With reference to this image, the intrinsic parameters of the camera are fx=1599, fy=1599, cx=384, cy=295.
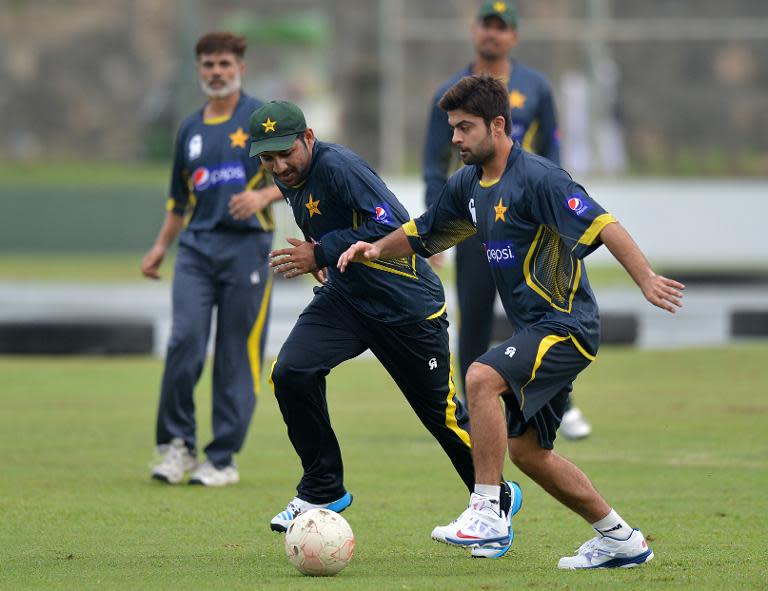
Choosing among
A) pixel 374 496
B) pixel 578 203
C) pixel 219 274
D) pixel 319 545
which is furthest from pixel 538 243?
pixel 219 274

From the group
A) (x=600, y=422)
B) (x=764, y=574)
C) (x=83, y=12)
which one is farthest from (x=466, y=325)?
(x=83, y=12)

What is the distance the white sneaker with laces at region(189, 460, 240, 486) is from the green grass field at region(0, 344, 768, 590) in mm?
103

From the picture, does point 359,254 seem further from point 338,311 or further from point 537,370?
point 537,370

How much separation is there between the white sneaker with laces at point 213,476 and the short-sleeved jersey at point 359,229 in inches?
74.7

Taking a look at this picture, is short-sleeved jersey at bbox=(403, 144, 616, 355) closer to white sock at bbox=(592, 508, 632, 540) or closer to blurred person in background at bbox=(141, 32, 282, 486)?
white sock at bbox=(592, 508, 632, 540)

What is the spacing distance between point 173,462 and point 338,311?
2.00 m

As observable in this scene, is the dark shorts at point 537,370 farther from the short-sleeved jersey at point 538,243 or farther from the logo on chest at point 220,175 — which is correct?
the logo on chest at point 220,175

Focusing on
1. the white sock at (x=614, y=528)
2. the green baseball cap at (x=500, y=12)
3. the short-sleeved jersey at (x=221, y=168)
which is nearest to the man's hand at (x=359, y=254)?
the white sock at (x=614, y=528)

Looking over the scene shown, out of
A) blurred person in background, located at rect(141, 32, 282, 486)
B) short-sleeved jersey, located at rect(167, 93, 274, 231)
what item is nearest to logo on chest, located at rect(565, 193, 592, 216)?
blurred person in background, located at rect(141, 32, 282, 486)

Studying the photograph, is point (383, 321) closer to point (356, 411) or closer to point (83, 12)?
point (356, 411)

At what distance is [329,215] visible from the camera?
7047 millimetres

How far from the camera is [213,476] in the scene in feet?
28.2

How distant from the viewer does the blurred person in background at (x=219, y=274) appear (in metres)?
8.65

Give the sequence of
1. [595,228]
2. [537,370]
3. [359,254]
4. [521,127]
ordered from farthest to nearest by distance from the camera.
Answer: [521,127] → [359,254] → [537,370] → [595,228]
